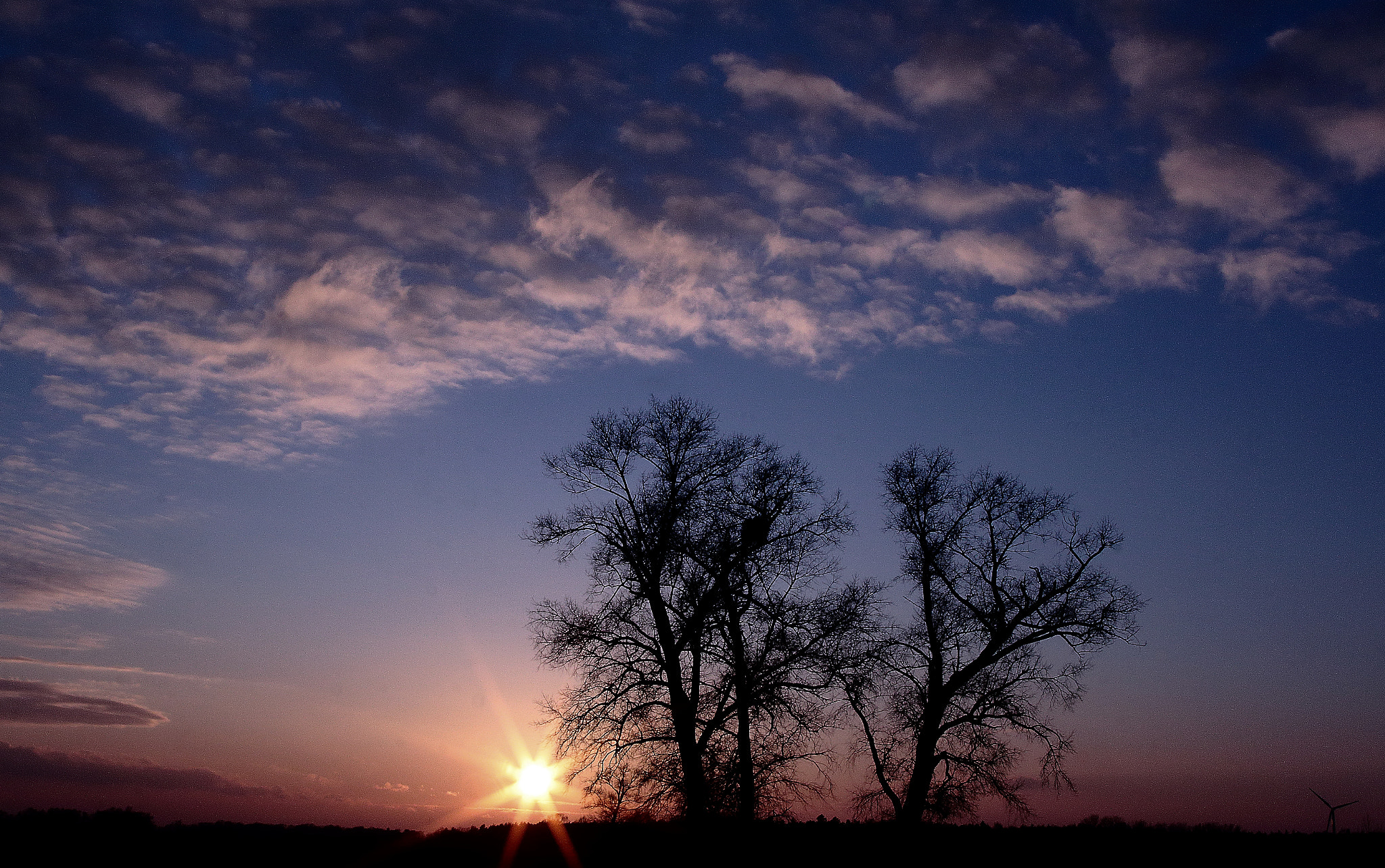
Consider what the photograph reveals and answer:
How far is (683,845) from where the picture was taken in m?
17.8

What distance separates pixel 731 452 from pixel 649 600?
4490 mm

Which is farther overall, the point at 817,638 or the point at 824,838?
the point at 817,638

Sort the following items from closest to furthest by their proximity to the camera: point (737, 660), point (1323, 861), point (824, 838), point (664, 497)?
point (1323, 861)
point (824, 838)
point (737, 660)
point (664, 497)

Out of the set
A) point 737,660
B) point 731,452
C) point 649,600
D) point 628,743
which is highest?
point 731,452

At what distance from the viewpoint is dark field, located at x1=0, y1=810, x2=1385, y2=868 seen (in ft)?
52.3

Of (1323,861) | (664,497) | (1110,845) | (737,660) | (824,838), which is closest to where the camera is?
(1323,861)

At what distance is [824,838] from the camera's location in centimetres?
1800

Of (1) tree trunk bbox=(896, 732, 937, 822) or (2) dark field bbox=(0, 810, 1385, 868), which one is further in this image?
(1) tree trunk bbox=(896, 732, 937, 822)

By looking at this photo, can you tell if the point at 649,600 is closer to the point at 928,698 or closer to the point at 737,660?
the point at 737,660

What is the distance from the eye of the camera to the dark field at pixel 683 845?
52.3ft

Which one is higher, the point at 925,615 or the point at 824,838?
the point at 925,615

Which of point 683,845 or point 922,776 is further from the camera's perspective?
point 922,776

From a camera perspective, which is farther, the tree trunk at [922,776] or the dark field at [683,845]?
the tree trunk at [922,776]

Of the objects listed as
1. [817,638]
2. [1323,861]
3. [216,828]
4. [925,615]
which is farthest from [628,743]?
[1323,861]
